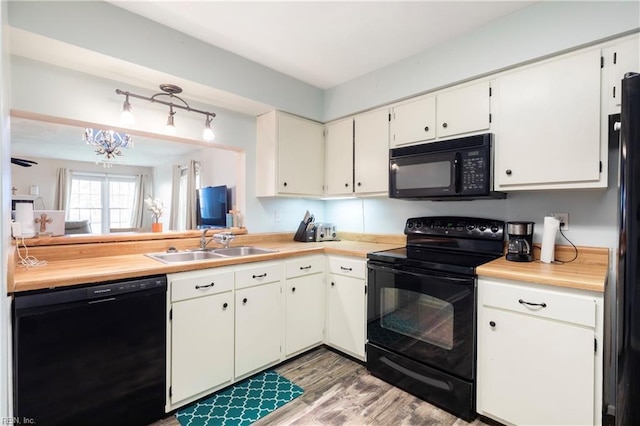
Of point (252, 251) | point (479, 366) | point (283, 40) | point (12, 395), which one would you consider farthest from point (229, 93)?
point (479, 366)

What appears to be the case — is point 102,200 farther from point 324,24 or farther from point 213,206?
point 324,24

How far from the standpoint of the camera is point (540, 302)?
1.56 metres

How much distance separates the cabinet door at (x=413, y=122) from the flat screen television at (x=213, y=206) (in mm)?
2443

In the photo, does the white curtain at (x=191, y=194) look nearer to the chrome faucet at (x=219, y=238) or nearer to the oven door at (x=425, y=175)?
the chrome faucet at (x=219, y=238)

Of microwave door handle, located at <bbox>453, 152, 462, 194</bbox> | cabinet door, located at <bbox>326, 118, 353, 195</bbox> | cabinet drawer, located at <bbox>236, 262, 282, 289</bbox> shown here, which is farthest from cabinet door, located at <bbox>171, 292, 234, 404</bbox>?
microwave door handle, located at <bbox>453, 152, 462, 194</bbox>

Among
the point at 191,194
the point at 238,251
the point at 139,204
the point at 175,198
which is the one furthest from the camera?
the point at 139,204

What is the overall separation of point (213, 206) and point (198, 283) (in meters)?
2.62

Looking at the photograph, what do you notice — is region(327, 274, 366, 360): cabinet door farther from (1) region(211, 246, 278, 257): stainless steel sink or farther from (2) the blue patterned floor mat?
(1) region(211, 246, 278, 257): stainless steel sink

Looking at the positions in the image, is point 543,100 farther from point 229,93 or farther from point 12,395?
point 12,395

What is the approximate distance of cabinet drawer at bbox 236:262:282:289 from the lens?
2112 mm

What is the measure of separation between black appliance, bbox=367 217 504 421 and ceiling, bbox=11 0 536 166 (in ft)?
4.58

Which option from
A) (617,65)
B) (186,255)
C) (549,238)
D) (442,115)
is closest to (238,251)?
(186,255)

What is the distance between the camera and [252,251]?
8.82 ft

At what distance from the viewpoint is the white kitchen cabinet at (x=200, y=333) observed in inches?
71.2
